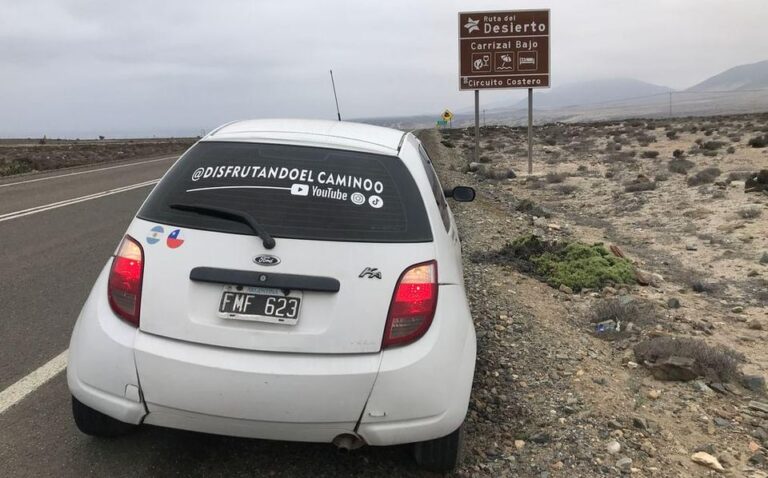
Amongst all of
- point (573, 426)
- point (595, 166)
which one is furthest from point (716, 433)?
point (595, 166)

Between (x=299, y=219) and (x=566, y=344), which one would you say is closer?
(x=299, y=219)

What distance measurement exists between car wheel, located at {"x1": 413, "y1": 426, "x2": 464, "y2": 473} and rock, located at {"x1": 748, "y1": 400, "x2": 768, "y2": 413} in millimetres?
2181

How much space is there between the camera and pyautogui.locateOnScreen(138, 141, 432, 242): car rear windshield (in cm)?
268

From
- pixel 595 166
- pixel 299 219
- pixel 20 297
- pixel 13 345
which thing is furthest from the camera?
pixel 595 166

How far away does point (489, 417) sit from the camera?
3.54 m

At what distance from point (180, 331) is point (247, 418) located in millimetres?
465

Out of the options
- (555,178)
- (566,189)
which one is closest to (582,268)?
(566,189)

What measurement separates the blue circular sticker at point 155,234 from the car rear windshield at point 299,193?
60 millimetres

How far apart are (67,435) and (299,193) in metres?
1.85

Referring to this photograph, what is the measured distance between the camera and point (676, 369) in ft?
13.3

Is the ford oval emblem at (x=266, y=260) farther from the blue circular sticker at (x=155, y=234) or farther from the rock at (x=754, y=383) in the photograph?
the rock at (x=754, y=383)

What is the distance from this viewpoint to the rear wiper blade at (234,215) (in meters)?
2.57

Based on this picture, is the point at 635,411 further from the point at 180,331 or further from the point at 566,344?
the point at 180,331

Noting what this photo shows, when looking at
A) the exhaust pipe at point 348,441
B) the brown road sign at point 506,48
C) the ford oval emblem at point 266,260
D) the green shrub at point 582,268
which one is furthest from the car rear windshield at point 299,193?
the brown road sign at point 506,48
